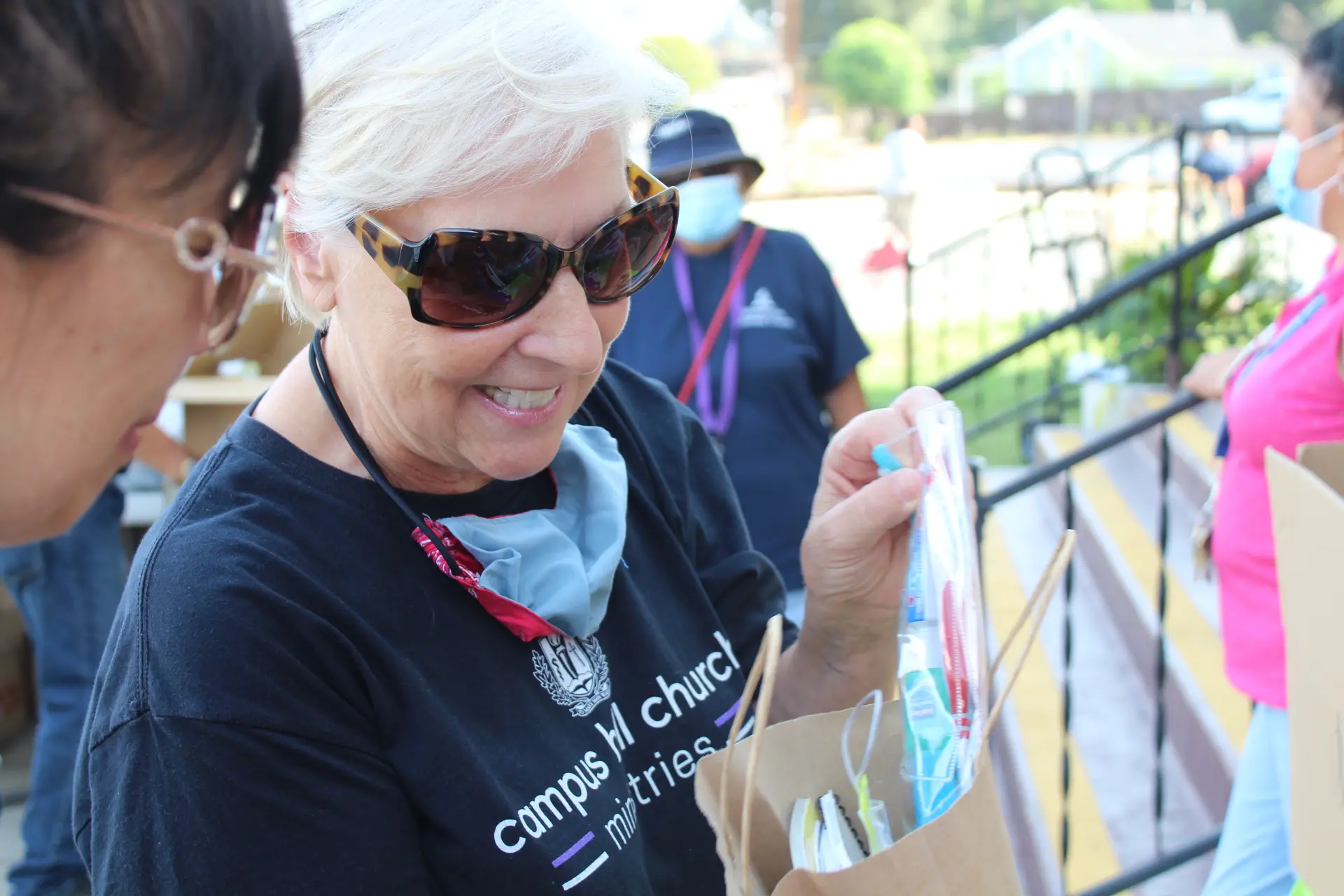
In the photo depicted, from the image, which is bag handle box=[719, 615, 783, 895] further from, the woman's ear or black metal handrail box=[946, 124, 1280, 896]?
black metal handrail box=[946, 124, 1280, 896]

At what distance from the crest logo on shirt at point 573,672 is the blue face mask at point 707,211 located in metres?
Result: 2.43

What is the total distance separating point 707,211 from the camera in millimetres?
3719

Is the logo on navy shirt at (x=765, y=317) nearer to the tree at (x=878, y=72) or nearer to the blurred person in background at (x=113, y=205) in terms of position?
the blurred person in background at (x=113, y=205)

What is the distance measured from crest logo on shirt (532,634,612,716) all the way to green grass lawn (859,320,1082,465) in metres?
6.70

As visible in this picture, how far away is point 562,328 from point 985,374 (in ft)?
23.0

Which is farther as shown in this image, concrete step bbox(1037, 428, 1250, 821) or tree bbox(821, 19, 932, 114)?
tree bbox(821, 19, 932, 114)

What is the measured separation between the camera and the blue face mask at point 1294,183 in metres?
2.80

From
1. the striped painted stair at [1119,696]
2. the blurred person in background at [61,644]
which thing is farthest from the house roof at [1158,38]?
the blurred person in background at [61,644]

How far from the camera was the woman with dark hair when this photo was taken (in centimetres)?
71

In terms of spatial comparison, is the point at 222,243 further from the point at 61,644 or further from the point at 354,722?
the point at 61,644

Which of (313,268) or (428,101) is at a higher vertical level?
(428,101)

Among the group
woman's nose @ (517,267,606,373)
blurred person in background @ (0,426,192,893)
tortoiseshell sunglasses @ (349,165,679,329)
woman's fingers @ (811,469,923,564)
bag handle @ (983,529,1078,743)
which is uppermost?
tortoiseshell sunglasses @ (349,165,679,329)

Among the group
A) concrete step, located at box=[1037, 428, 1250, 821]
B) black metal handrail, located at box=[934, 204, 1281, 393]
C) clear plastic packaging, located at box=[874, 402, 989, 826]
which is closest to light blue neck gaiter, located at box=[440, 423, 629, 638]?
clear plastic packaging, located at box=[874, 402, 989, 826]

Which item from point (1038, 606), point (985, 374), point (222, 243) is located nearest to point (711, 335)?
point (1038, 606)
